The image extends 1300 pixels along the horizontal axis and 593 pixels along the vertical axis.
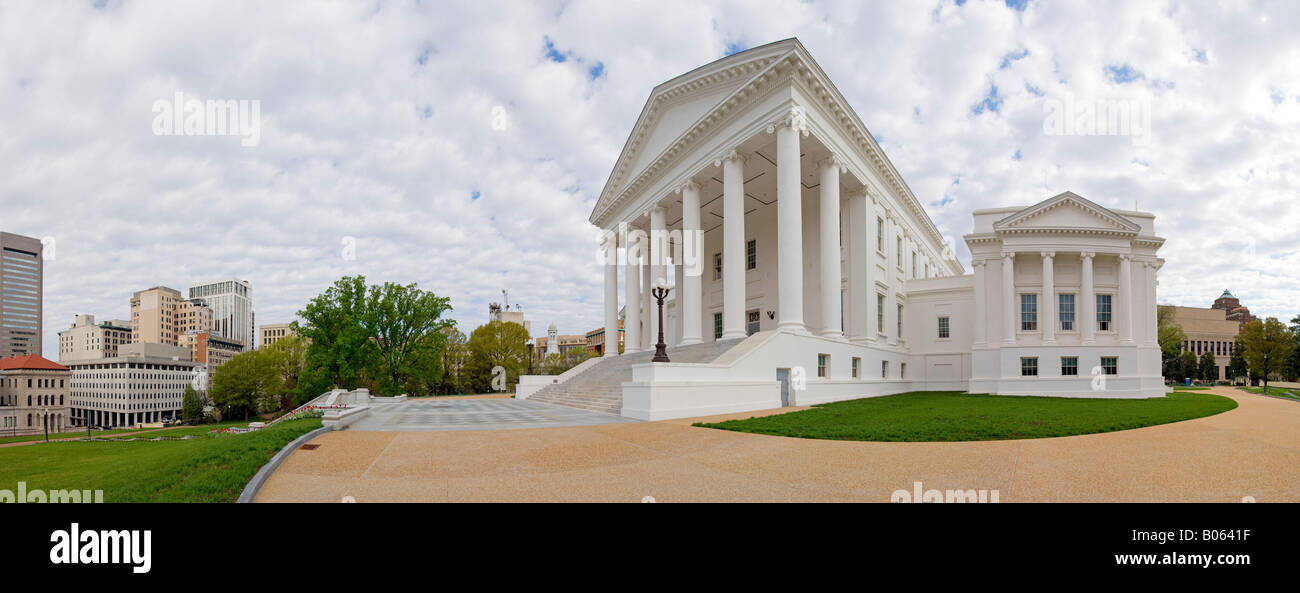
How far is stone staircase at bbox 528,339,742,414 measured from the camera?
21203 mm

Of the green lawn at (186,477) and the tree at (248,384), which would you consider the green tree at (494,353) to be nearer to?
the tree at (248,384)

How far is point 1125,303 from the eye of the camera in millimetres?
30641

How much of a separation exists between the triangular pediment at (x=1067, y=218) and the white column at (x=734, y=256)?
16.1m

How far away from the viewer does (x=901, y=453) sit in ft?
29.5

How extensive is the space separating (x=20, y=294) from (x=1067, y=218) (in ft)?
709

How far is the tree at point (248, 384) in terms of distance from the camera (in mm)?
71875

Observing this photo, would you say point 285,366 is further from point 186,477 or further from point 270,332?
point 270,332

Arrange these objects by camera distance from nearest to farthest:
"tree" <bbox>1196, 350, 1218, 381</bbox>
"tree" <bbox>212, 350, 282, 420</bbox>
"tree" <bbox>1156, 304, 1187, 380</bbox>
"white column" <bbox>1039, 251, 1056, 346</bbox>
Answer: "white column" <bbox>1039, 251, 1056, 346</bbox> → "tree" <bbox>212, 350, 282, 420</bbox> → "tree" <bbox>1156, 304, 1187, 380</bbox> → "tree" <bbox>1196, 350, 1218, 381</bbox>

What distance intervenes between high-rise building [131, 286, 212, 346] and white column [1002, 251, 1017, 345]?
227491 millimetres

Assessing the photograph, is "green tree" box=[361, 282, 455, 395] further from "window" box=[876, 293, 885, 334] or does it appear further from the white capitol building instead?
"window" box=[876, 293, 885, 334]

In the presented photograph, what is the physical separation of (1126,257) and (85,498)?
1638 inches

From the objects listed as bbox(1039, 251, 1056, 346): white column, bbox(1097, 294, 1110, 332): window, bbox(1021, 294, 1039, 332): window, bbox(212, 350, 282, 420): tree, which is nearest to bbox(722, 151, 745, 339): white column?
bbox(1021, 294, 1039, 332): window

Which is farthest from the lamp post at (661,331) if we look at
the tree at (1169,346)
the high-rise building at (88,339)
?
the high-rise building at (88,339)

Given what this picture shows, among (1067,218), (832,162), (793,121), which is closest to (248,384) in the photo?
(832,162)
